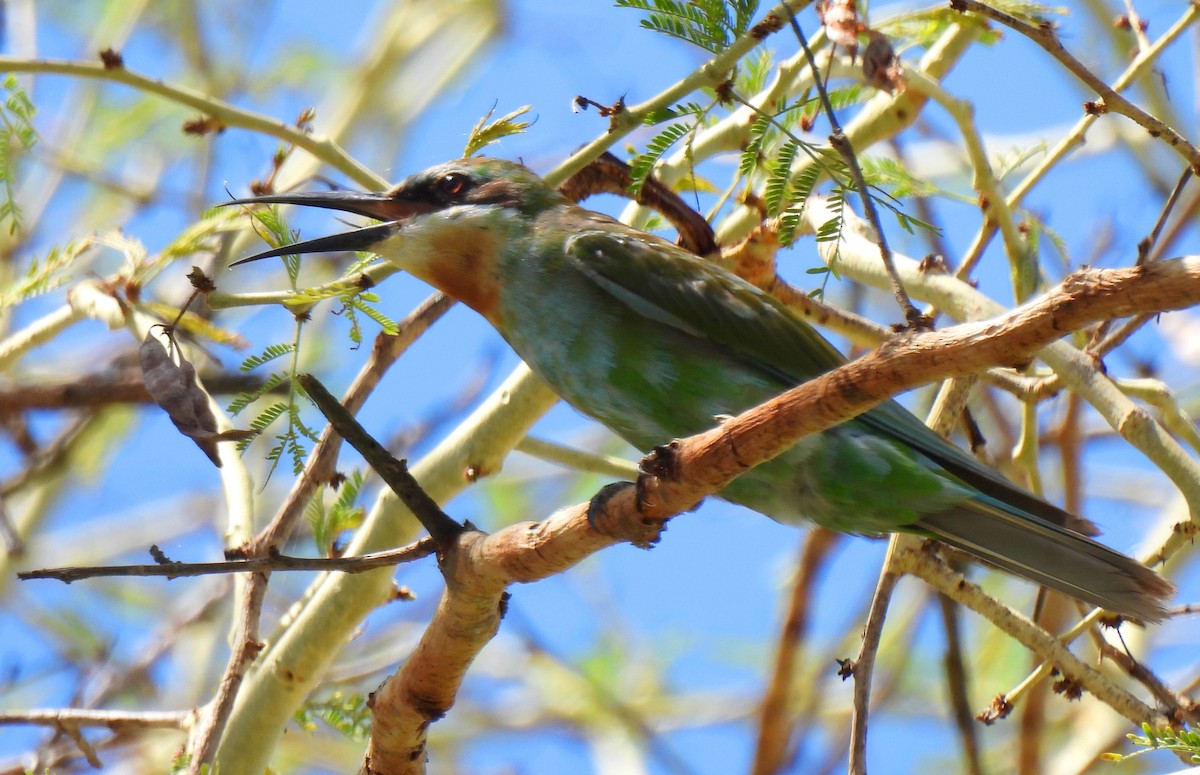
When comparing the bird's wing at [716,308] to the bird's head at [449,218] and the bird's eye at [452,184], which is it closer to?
the bird's head at [449,218]

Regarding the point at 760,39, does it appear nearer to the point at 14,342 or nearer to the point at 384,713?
the point at 384,713

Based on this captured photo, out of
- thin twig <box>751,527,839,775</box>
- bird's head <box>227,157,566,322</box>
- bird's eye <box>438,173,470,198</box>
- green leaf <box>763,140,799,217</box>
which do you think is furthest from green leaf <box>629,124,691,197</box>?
thin twig <box>751,527,839,775</box>

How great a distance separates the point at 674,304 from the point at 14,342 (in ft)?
8.17

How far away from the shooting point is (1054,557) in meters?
4.10

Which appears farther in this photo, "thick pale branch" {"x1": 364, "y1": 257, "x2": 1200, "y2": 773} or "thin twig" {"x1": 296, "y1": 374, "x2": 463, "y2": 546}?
"thin twig" {"x1": 296, "y1": 374, "x2": 463, "y2": 546}

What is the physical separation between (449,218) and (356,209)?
36 centimetres

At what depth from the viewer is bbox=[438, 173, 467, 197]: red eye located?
503 centimetres

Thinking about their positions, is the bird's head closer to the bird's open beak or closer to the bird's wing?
the bird's open beak

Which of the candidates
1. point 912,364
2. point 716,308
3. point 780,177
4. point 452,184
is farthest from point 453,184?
point 912,364

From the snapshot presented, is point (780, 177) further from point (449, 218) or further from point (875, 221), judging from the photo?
point (449, 218)

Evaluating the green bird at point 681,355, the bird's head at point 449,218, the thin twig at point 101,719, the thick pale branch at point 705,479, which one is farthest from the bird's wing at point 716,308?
the thin twig at point 101,719

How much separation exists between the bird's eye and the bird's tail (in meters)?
2.11

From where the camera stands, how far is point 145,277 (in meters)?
4.62

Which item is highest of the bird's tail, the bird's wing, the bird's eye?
the bird's eye
